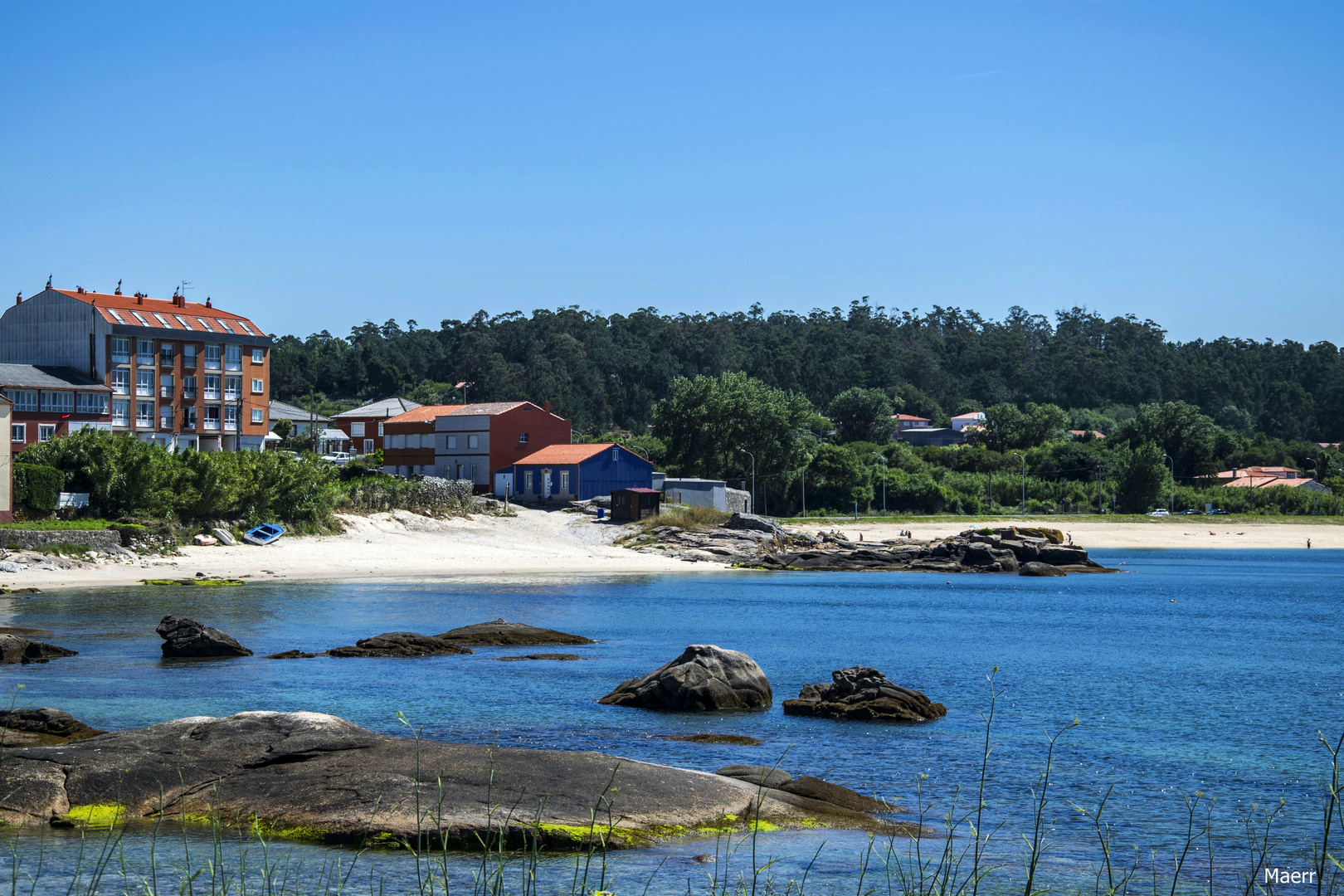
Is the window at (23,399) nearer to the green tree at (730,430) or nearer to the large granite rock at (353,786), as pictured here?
the green tree at (730,430)

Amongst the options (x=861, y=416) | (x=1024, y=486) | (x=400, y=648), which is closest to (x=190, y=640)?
(x=400, y=648)

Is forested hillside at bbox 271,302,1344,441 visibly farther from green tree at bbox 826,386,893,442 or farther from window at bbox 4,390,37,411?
window at bbox 4,390,37,411

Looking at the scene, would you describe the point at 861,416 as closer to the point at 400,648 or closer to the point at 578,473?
the point at 578,473

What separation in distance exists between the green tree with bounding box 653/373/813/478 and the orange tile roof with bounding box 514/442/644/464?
17072 millimetres

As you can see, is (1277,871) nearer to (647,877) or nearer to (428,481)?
(647,877)

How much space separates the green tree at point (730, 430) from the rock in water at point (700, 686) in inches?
2977

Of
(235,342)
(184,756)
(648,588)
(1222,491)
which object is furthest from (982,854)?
(1222,491)

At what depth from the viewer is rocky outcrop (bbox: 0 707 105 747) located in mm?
15883

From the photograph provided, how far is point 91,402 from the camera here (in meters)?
79.1

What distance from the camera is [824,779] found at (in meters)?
16.5

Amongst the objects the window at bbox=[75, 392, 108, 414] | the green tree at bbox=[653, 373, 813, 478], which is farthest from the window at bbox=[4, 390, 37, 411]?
the green tree at bbox=[653, 373, 813, 478]

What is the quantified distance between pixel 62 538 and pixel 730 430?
2373 inches

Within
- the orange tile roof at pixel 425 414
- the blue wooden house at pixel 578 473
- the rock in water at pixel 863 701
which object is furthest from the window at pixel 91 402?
the rock in water at pixel 863 701

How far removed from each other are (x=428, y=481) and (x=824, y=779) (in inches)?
2321
